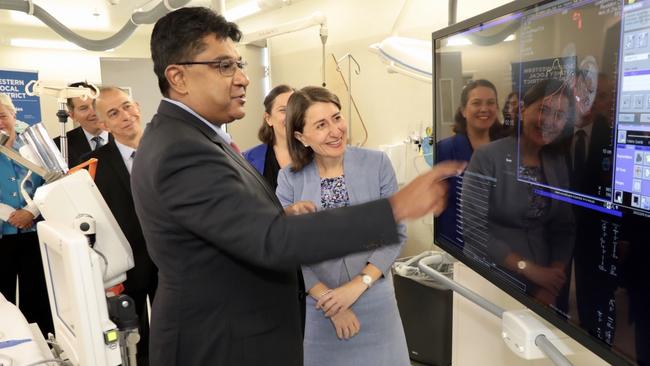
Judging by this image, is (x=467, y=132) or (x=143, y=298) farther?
(x=143, y=298)


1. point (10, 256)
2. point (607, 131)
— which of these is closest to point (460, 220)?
point (607, 131)

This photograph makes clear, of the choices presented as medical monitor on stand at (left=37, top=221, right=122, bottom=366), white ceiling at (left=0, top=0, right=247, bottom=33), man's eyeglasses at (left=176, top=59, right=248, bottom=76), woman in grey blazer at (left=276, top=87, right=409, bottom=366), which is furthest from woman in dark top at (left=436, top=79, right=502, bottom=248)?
white ceiling at (left=0, top=0, right=247, bottom=33)

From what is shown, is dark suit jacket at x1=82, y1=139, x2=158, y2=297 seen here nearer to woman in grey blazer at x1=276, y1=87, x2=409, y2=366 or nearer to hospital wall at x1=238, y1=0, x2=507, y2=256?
woman in grey blazer at x1=276, y1=87, x2=409, y2=366

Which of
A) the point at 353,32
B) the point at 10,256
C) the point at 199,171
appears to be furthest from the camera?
the point at 353,32

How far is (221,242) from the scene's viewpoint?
978 mm

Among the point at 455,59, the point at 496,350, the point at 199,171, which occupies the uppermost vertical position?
the point at 455,59

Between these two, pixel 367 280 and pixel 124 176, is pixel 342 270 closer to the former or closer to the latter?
pixel 367 280

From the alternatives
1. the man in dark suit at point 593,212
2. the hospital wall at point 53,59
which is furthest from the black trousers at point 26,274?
the hospital wall at point 53,59

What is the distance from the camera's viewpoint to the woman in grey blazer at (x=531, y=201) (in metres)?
1.03

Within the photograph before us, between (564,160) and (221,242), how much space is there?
0.74 metres

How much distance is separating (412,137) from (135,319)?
2.63 meters

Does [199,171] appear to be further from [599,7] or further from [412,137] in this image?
[412,137]

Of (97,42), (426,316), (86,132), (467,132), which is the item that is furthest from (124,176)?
(97,42)

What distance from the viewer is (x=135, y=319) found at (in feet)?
4.12
